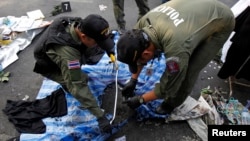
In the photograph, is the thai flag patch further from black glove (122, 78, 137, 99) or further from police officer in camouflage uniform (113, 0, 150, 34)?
police officer in camouflage uniform (113, 0, 150, 34)

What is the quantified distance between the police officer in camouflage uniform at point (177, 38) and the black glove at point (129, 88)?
0.24 m

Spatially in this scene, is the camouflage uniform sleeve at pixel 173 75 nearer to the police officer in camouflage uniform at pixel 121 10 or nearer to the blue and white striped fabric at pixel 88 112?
the blue and white striped fabric at pixel 88 112

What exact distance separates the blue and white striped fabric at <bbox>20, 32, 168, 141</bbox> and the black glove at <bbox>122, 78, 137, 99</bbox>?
0.59 feet

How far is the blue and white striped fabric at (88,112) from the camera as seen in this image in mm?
2580

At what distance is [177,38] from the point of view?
6.40 feet

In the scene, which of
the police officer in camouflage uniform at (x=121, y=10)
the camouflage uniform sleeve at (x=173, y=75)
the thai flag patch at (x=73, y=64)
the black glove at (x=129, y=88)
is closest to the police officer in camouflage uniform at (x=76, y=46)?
the thai flag patch at (x=73, y=64)

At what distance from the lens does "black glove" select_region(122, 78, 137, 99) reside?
8.84ft

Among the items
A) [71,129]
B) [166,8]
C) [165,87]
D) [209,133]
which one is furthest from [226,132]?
[71,129]

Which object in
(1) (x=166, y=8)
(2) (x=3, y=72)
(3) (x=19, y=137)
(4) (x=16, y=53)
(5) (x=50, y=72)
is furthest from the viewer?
(4) (x=16, y=53)

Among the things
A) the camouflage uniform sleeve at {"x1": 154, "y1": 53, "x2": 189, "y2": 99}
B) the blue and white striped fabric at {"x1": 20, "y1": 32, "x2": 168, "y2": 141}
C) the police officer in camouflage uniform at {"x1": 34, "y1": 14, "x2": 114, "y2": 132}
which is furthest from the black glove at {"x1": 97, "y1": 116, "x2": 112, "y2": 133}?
the camouflage uniform sleeve at {"x1": 154, "y1": 53, "x2": 189, "y2": 99}

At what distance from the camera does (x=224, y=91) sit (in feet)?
10.3

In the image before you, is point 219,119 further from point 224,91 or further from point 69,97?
point 69,97

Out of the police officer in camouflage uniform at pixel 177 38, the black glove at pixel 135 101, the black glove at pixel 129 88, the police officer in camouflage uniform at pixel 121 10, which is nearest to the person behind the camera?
the police officer in camouflage uniform at pixel 177 38

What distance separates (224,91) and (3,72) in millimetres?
2955
